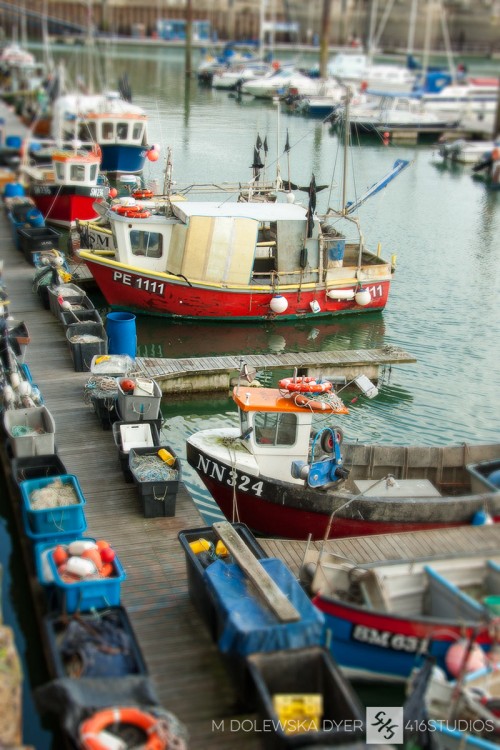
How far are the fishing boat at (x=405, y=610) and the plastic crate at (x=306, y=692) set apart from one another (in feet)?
3.31

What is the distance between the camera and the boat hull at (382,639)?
9.22 meters

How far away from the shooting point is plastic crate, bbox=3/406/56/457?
12.5 meters

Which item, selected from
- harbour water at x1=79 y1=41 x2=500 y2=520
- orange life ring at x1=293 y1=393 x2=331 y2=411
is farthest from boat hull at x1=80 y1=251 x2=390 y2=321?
orange life ring at x1=293 y1=393 x2=331 y2=411

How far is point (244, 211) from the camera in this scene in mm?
20812

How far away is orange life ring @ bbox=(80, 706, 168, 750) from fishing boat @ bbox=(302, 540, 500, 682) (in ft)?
8.49

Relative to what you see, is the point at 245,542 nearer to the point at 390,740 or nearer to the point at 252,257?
the point at 390,740

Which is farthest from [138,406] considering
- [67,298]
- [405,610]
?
[67,298]

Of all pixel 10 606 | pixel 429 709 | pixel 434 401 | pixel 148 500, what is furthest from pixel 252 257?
pixel 429 709

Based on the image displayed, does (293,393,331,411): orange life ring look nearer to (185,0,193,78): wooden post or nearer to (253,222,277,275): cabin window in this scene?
(253,222,277,275): cabin window

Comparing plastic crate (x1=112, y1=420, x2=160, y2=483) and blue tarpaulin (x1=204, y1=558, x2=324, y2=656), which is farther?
plastic crate (x1=112, y1=420, x2=160, y2=483)

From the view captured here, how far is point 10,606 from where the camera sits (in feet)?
36.9

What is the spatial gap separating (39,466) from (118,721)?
520cm

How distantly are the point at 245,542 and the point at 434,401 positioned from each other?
8823 millimetres

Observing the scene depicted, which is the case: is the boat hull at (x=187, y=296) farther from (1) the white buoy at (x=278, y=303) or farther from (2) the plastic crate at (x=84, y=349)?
(2) the plastic crate at (x=84, y=349)
